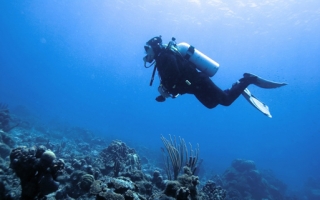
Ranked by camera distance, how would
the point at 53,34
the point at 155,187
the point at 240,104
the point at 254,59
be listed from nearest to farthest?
the point at 155,187
the point at 254,59
the point at 53,34
the point at 240,104

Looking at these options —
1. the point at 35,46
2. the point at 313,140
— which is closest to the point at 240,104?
the point at 313,140

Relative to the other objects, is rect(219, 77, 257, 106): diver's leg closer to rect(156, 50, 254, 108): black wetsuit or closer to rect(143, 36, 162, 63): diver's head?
rect(156, 50, 254, 108): black wetsuit

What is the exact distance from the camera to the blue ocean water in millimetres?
41531

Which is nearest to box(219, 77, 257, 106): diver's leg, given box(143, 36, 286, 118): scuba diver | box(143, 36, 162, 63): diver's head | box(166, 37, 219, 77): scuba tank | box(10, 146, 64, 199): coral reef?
box(143, 36, 286, 118): scuba diver

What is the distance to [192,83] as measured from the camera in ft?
21.7

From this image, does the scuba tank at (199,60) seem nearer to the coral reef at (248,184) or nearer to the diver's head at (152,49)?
the diver's head at (152,49)

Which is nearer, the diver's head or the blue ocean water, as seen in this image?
the diver's head

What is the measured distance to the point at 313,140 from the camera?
13112 centimetres

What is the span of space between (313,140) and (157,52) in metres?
167

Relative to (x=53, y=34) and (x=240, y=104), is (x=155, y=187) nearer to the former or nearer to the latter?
(x=53, y=34)

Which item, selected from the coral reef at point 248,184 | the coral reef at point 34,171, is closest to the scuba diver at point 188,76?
the coral reef at point 34,171

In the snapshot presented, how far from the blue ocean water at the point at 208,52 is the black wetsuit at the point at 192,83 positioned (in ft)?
78.2

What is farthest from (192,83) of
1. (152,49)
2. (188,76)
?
(152,49)

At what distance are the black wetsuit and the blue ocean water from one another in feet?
78.2
